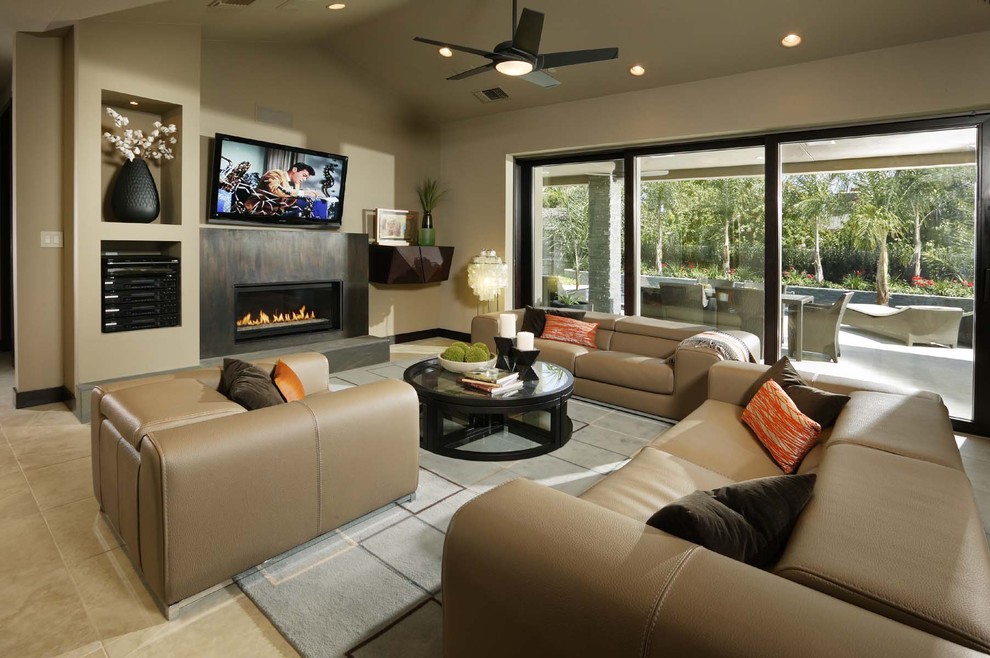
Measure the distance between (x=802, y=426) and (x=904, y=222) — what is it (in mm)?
2897

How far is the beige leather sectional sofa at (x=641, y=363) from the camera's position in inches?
162

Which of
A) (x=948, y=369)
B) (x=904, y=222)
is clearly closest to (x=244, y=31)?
(x=904, y=222)

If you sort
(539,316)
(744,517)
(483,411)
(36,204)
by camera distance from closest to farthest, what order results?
(744,517), (483,411), (36,204), (539,316)

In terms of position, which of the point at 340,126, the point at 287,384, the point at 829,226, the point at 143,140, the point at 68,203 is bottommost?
the point at 287,384

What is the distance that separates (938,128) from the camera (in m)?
4.18

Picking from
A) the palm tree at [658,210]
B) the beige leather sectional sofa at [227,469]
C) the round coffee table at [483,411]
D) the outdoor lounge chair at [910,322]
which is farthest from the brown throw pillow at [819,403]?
the palm tree at [658,210]

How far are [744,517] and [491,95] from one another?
19.7 ft

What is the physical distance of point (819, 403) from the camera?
269 centimetres

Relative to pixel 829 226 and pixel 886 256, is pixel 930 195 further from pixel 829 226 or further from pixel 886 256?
pixel 829 226

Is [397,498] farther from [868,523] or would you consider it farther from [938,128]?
[938,128]

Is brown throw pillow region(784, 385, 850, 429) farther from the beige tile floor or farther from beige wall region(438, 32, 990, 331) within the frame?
beige wall region(438, 32, 990, 331)

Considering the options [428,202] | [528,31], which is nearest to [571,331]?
[528,31]

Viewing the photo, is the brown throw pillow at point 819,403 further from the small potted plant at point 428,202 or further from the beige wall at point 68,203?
the small potted plant at point 428,202

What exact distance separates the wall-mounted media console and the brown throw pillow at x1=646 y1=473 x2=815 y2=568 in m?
4.65
